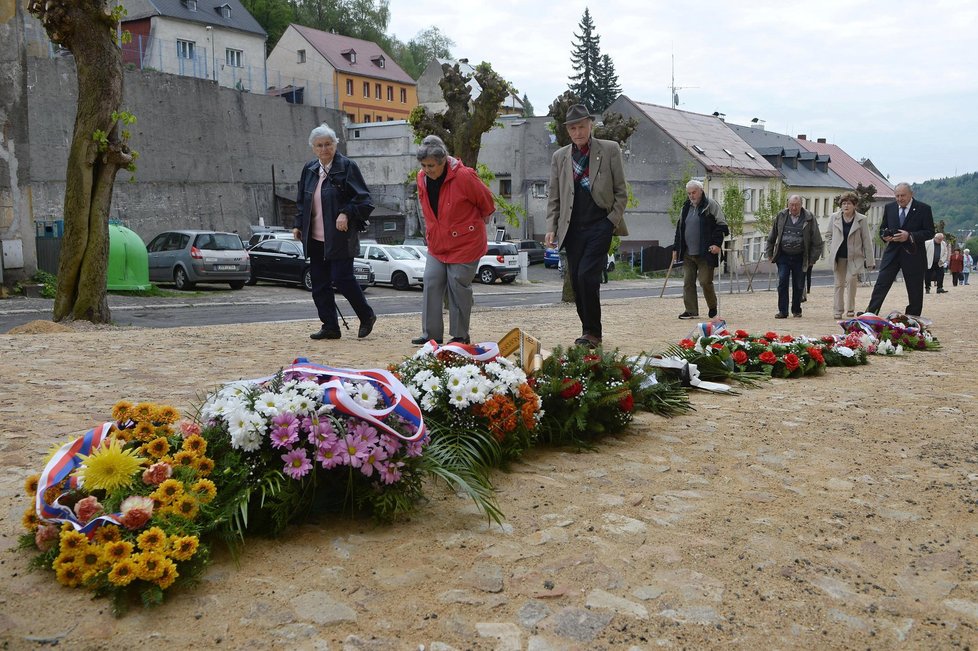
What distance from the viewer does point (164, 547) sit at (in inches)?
110

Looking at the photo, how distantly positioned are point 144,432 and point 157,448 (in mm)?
140

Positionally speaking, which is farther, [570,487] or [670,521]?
[570,487]

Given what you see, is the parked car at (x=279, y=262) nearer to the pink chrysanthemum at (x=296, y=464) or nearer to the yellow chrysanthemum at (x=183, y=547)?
the pink chrysanthemum at (x=296, y=464)

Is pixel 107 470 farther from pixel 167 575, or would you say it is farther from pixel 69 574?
pixel 167 575

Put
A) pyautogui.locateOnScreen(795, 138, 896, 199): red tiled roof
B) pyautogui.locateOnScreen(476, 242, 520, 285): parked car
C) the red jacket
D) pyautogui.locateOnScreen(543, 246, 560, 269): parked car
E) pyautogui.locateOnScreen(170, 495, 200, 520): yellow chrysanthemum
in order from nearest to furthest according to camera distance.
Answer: pyautogui.locateOnScreen(170, 495, 200, 520): yellow chrysanthemum → the red jacket → pyautogui.locateOnScreen(476, 242, 520, 285): parked car → pyautogui.locateOnScreen(543, 246, 560, 269): parked car → pyautogui.locateOnScreen(795, 138, 896, 199): red tiled roof

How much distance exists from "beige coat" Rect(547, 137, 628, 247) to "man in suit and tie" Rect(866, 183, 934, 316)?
18.3 ft

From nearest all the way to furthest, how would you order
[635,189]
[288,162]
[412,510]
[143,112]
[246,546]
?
[246,546] → [412,510] → [143,112] → [288,162] → [635,189]

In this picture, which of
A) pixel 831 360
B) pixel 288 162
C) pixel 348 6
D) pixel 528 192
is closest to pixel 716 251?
pixel 831 360

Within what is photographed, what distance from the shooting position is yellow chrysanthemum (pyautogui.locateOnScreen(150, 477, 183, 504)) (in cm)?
301

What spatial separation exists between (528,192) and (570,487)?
55.4 meters

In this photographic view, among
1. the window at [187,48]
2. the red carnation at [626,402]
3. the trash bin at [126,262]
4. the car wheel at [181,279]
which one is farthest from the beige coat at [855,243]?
the window at [187,48]

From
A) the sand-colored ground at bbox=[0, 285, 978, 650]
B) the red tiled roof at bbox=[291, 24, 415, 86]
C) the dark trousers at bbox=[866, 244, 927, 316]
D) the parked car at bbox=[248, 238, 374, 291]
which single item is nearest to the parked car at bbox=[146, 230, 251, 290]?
the parked car at bbox=[248, 238, 374, 291]

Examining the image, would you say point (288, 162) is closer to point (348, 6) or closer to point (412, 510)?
point (348, 6)

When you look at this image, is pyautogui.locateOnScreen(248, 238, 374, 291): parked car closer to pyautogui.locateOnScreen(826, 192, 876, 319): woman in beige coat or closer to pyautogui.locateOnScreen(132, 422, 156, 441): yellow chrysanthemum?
pyautogui.locateOnScreen(826, 192, 876, 319): woman in beige coat
